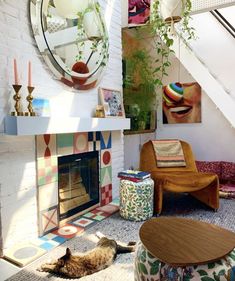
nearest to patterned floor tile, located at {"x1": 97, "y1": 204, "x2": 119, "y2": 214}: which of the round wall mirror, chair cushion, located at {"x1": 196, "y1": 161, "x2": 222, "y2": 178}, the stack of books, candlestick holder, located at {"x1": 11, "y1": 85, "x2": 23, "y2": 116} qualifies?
the stack of books

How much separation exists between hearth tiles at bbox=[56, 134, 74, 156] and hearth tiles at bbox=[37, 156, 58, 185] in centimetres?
11

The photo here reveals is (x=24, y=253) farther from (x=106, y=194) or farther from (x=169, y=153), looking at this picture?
(x=169, y=153)

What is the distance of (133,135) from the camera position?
432cm

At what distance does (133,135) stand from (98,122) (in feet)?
5.60

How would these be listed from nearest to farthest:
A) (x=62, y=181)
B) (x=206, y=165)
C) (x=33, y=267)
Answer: (x=33, y=267), (x=62, y=181), (x=206, y=165)

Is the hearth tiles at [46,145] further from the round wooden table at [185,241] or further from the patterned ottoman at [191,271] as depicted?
the patterned ottoman at [191,271]

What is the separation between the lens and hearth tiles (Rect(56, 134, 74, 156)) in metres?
2.41

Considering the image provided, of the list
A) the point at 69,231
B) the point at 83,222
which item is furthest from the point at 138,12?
the point at 69,231

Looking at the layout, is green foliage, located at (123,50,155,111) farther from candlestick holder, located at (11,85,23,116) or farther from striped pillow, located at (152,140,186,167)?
candlestick holder, located at (11,85,23,116)

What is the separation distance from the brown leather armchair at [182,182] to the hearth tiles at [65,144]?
98 centimetres

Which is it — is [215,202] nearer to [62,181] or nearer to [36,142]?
[62,181]

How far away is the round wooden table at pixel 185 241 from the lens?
1.14 m

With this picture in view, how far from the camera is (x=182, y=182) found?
2627 millimetres

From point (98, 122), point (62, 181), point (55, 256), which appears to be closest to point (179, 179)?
point (98, 122)
